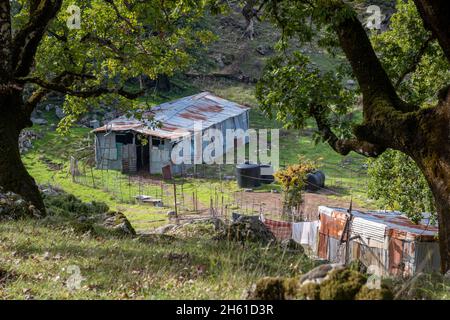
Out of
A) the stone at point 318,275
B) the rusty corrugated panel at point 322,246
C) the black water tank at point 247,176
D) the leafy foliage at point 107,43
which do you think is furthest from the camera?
the black water tank at point 247,176

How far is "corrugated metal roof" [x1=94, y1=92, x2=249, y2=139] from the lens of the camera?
36125mm

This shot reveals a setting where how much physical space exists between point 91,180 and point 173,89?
2030cm

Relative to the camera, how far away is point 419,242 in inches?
698

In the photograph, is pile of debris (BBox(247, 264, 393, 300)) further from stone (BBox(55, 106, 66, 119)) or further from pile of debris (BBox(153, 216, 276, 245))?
stone (BBox(55, 106, 66, 119))

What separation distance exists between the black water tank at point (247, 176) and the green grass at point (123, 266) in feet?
73.6

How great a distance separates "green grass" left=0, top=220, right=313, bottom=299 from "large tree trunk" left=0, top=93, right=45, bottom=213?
2994 mm

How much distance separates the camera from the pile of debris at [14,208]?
11805 millimetres

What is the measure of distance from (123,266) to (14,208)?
5.99m

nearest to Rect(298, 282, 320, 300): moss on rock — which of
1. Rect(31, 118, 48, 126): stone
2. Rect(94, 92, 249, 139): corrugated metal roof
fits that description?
Rect(94, 92, 249, 139): corrugated metal roof

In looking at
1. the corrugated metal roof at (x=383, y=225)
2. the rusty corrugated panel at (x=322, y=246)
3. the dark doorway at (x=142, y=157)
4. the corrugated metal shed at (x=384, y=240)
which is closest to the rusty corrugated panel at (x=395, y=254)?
the corrugated metal shed at (x=384, y=240)

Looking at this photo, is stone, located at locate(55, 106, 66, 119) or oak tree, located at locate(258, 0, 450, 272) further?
stone, located at locate(55, 106, 66, 119)

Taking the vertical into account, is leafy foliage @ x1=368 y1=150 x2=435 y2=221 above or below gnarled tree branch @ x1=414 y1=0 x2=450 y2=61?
below

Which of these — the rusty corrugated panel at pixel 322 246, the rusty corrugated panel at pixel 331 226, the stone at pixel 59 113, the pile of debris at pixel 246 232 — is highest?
the stone at pixel 59 113

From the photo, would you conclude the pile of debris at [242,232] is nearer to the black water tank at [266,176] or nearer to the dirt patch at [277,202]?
the dirt patch at [277,202]
